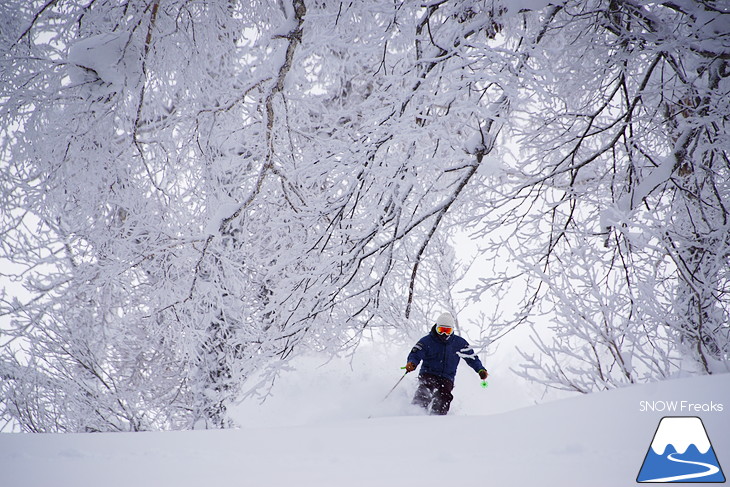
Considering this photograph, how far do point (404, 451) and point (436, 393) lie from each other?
358 centimetres

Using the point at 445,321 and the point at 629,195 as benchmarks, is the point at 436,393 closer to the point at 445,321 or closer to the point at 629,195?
the point at 445,321

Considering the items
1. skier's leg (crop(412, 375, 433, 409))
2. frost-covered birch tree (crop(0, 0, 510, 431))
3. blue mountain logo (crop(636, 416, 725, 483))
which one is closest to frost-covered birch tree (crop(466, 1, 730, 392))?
frost-covered birch tree (crop(0, 0, 510, 431))

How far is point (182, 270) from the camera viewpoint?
19.3 ft

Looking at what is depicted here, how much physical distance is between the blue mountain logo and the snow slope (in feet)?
0.16

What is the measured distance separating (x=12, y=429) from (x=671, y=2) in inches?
441

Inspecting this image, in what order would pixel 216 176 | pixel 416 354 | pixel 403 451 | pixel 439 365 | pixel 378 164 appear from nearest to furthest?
pixel 403 451, pixel 378 164, pixel 416 354, pixel 439 365, pixel 216 176

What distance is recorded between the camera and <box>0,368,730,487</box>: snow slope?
186 centimetres

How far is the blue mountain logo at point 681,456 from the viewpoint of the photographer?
5.61 feet

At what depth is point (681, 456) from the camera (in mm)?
1860

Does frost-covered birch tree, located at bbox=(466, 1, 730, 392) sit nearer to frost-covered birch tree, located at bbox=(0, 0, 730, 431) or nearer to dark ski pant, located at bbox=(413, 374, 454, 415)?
frost-covered birch tree, located at bbox=(0, 0, 730, 431)

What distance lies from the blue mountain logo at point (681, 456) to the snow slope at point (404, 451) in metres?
0.05

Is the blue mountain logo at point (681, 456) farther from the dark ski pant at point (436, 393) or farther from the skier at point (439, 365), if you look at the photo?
the dark ski pant at point (436, 393)

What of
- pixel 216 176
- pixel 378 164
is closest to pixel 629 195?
pixel 378 164

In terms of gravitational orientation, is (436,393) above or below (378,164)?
below
